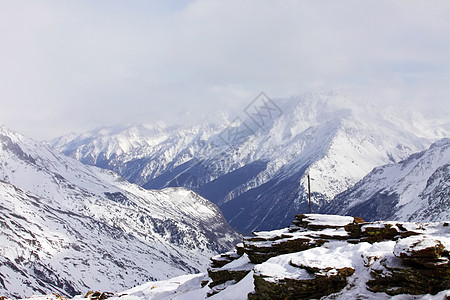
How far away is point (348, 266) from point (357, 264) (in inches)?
43.7

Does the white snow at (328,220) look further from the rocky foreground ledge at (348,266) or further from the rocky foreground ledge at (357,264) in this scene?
the rocky foreground ledge at (357,264)

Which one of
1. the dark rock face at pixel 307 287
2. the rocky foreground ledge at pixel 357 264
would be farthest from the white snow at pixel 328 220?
the dark rock face at pixel 307 287

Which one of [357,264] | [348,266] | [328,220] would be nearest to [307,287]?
[348,266]

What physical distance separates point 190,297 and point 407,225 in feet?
94.6

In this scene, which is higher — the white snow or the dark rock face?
the white snow

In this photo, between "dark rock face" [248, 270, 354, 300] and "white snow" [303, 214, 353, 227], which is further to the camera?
"white snow" [303, 214, 353, 227]

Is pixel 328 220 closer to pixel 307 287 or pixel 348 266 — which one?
pixel 348 266

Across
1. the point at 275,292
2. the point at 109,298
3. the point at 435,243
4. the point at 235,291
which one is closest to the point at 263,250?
the point at 235,291

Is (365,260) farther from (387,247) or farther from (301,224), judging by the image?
(301,224)

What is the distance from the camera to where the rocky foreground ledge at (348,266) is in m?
27.1

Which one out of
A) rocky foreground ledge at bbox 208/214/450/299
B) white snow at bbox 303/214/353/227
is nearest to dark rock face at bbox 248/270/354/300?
rocky foreground ledge at bbox 208/214/450/299

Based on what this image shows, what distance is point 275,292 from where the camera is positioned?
30891mm

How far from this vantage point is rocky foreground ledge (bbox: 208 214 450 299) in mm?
27172

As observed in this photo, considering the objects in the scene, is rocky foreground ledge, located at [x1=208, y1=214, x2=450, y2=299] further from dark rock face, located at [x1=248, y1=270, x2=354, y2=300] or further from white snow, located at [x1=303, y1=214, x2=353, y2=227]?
white snow, located at [x1=303, y1=214, x2=353, y2=227]
